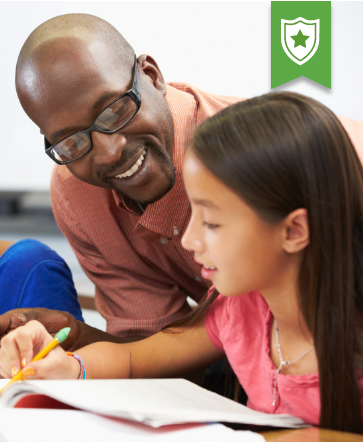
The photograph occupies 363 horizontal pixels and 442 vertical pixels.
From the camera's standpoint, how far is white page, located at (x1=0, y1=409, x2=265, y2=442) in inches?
21.3

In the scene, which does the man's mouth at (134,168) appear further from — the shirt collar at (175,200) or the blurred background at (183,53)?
the blurred background at (183,53)

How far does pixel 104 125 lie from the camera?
42.0 inches

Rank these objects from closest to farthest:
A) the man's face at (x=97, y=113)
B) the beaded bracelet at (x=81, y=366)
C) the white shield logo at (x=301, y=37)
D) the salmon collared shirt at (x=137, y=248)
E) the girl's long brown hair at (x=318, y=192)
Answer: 1. the girl's long brown hair at (x=318, y=192)
2. the beaded bracelet at (x=81, y=366)
3. the man's face at (x=97, y=113)
4. the salmon collared shirt at (x=137, y=248)
5. the white shield logo at (x=301, y=37)

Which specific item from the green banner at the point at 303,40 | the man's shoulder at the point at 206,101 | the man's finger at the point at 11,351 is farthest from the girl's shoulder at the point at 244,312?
the green banner at the point at 303,40

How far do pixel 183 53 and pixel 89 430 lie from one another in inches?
91.3

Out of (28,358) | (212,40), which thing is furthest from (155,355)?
(212,40)

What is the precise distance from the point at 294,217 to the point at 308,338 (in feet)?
0.68

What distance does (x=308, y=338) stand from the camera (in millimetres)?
781

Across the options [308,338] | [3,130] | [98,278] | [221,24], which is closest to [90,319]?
[98,278]

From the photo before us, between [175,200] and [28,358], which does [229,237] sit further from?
[175,200]

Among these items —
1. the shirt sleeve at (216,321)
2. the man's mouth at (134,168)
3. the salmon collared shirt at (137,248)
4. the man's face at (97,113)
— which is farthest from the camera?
the salmon collared shirt at (137,248)

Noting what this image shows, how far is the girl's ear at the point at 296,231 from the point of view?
2.26 feet

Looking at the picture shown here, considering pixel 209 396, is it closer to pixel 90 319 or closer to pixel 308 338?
pixel 308 338

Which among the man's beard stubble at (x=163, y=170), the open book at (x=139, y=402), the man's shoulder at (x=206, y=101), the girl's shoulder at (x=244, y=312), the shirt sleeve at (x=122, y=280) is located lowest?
the shirt sleeve at (x=122, y=280)
